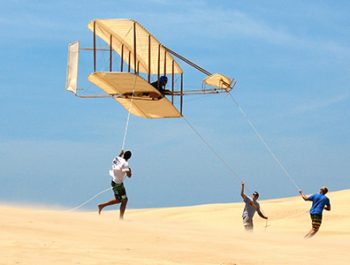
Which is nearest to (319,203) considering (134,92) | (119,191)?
(119,191)

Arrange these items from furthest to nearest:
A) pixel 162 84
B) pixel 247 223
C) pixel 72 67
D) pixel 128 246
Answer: pixel 72 67 → pixel 162 84 → pixel 247 223 → pixel 128 246

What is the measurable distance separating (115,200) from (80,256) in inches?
290

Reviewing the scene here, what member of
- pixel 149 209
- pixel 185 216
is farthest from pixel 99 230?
pixel 149 209

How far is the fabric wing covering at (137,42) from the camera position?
73.3 ft

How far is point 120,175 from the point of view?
15.7m

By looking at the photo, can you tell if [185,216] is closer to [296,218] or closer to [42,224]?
[296,218]

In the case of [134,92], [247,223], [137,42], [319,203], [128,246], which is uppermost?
[128,246]

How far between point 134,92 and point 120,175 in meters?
7.14

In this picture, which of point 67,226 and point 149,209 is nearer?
point 67,226

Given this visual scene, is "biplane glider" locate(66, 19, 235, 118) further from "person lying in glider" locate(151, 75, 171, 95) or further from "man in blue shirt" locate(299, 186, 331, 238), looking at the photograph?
"man in blue shirt" locate(299, 186, 331, 238)

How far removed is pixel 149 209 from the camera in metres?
34.8

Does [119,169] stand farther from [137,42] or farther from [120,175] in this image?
[137,42]

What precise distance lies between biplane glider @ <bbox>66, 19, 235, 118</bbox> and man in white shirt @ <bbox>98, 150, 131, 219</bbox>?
499 cm

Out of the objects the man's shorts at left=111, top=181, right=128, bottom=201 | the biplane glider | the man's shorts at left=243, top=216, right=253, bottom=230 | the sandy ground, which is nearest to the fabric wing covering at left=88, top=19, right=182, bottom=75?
the biplane glider
